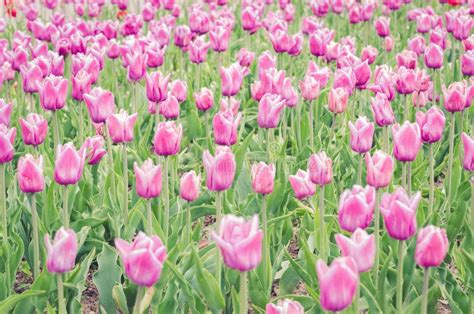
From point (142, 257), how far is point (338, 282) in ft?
1.60

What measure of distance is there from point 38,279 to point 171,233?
0.73 m

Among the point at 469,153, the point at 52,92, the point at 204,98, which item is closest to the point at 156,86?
the point at 204,98

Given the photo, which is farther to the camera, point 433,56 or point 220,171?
point 433,56

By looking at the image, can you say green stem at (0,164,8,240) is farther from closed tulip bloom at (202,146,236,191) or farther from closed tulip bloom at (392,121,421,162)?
closed tulip bloom at (392,121,421,162)

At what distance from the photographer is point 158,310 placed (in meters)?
2.52

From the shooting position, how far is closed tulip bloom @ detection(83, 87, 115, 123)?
10.6ft

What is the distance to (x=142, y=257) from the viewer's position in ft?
6.43

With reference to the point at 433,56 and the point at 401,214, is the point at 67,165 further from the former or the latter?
the point at 433,56

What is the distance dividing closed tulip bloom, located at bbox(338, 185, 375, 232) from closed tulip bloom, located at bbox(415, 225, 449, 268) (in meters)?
0.19

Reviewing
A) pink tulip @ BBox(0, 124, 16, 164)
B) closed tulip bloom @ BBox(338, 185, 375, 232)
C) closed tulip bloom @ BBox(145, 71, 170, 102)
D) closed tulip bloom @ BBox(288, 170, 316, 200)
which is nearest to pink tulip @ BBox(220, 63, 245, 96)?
closed tulip bloom @ BBox(145, 71, 170, 102)

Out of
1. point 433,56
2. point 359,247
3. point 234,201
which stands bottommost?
point 234,201

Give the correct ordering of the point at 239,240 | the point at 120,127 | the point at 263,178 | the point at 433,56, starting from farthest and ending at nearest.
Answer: the point at 433,56 < the point at 120,127 < the point at 263,178 < the point at 239,240

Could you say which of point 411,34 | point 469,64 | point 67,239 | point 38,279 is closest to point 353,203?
point 67,239

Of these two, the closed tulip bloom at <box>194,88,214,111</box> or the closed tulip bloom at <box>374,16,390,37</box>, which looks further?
the closed tulip bloom at <box>374,16,390,37</box>
